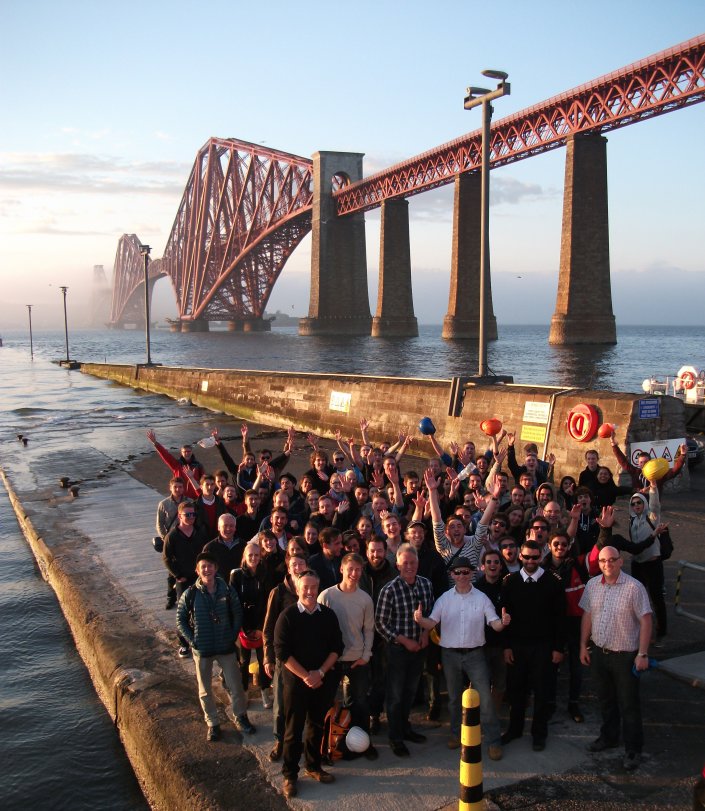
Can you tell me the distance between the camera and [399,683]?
4.43 meters

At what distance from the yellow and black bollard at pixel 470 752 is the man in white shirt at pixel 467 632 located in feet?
2.61

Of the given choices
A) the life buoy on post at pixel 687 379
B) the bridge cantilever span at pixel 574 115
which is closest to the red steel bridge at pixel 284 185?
the bridge cantilever span at pixel 574 115

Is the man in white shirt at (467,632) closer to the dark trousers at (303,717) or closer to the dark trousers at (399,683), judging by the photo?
the dark trousers at (399,683)

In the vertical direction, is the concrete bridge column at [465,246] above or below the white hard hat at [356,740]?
above

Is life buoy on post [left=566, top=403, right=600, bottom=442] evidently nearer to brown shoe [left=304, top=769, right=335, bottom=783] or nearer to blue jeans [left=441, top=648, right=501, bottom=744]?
blue jeans [left=441, top=648, right=501, bottom=744]

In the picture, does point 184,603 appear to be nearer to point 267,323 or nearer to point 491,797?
point 491,797

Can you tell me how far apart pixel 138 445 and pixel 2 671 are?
472 inches

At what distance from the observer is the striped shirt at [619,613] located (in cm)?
425

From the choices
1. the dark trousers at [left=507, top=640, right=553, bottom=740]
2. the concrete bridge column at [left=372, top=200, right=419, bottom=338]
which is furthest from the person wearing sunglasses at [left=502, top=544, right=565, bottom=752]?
the concrete bridge column at [left=372, top=200, right=419, bottom=338]

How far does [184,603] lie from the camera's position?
15.2 feet

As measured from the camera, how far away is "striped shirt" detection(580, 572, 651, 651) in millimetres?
4254

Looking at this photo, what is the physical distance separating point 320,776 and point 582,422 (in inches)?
303

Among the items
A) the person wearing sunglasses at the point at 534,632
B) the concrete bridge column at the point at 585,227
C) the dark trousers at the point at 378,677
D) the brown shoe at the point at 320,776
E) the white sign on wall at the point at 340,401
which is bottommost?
the brown shoe at the point at 320,776

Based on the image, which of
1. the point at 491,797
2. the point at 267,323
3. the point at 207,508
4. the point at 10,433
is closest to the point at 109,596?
the point at 207,508
